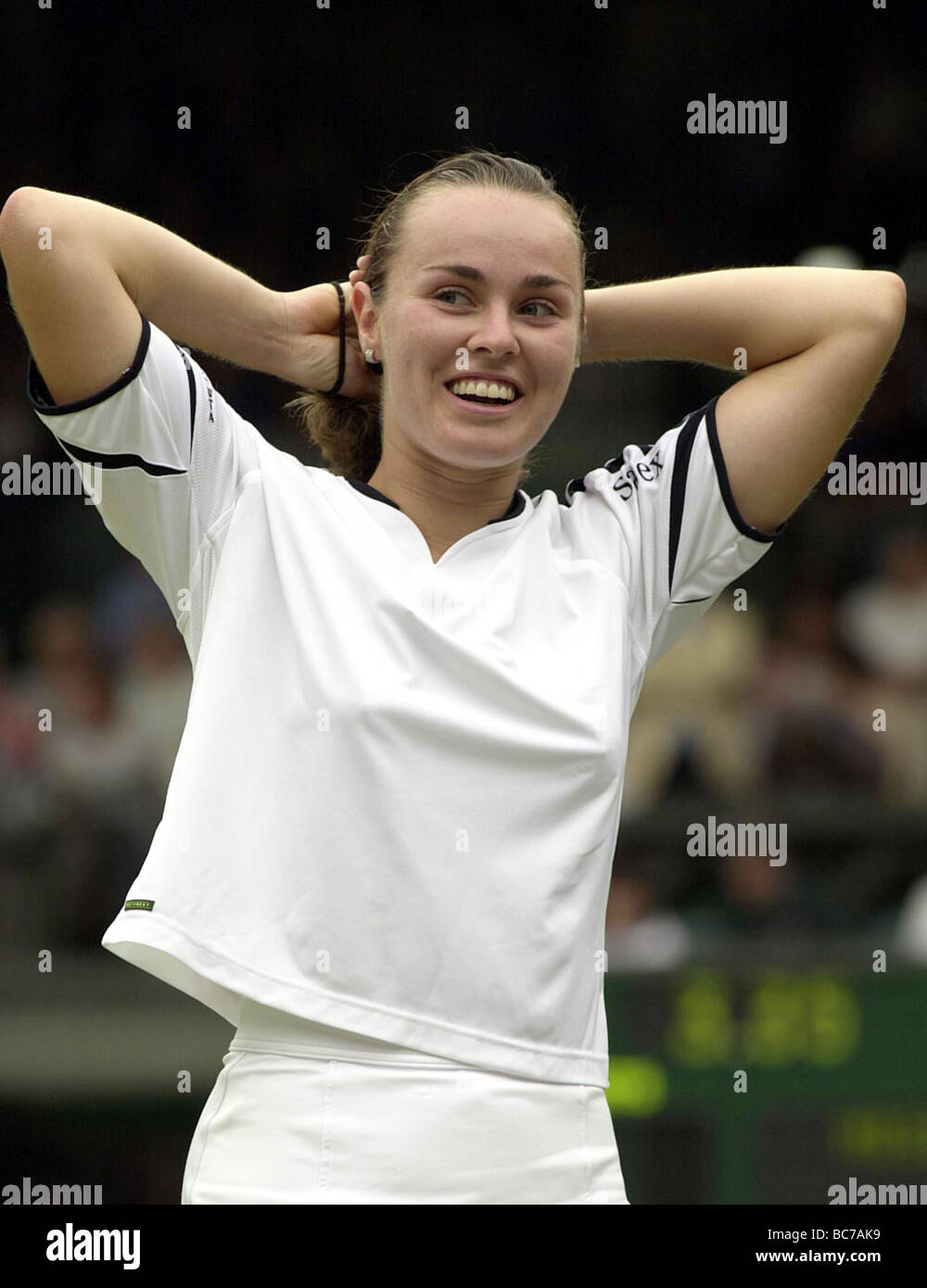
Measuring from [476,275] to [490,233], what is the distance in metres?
0.05

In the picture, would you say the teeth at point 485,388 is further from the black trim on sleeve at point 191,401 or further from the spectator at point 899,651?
the spectator at point 899,651

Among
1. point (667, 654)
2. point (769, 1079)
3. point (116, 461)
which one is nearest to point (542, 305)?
point (116, 461)

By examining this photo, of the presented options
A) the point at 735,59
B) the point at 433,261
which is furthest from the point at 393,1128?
the point at 735,59

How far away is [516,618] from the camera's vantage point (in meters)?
2.10

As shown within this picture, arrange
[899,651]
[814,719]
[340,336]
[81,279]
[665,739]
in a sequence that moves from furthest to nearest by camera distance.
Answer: [899,651], [814,719], [665,739], [340,336], [81,279]

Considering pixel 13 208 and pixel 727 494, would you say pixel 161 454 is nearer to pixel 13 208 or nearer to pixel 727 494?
pixel 13 208

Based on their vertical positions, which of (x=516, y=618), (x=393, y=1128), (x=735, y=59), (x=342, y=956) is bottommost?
(x=393, y=1128)

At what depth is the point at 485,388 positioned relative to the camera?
2.12 metres

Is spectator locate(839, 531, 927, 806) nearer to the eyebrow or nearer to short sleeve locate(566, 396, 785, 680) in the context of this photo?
short sleeve locate(566, 396, 785, 680)

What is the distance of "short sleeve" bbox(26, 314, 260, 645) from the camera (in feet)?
6.59

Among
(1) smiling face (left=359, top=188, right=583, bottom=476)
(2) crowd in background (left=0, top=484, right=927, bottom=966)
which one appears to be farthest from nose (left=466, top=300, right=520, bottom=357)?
(2) crowd in background (left=0, top=484, right=927, bottom=966)

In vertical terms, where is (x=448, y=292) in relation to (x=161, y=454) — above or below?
above

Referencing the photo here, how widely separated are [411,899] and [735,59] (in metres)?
6.03

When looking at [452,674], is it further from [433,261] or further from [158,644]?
[158,644]
